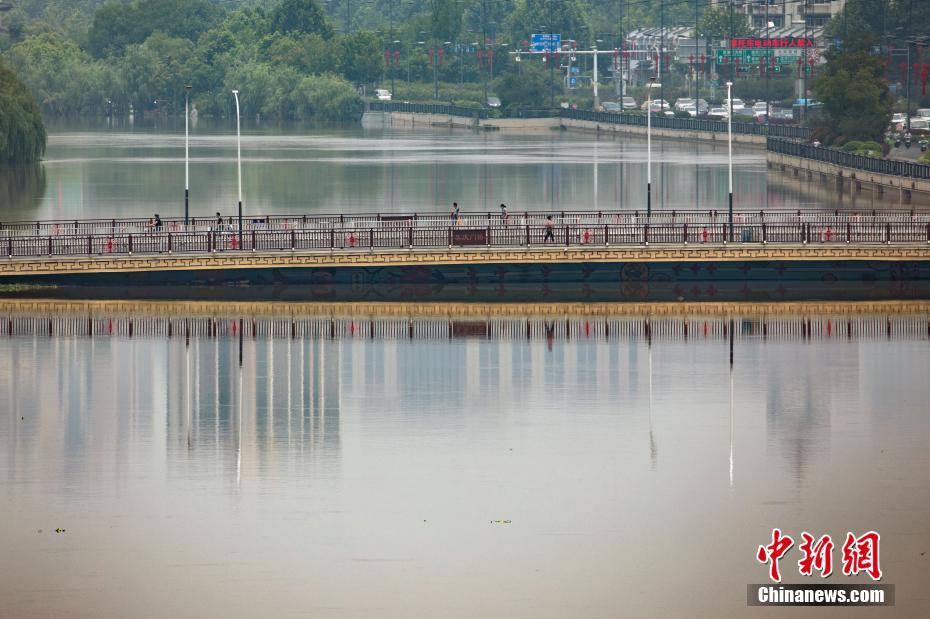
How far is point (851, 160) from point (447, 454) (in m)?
84.7

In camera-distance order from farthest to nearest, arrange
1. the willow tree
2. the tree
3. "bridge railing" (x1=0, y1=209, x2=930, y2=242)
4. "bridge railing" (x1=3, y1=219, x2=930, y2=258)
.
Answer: the tree < the willow tree < "bridge railing" (x1=0, y1=209, x2=930, y2=242) < "bridge railing" (x1=3, y1=219, x2=930, y2=258)

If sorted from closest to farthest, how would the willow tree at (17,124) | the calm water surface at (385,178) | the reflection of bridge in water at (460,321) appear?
the reflection of bridge in water at (460,321) → the calm water surface at (385,178) → the willow tree at (17,124)

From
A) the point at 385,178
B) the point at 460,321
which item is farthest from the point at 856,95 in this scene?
the point at 460,321

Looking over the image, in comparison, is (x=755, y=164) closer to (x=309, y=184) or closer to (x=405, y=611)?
(x=309, y=184)

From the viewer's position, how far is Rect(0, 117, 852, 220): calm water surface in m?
110

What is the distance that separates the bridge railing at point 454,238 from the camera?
220 feet

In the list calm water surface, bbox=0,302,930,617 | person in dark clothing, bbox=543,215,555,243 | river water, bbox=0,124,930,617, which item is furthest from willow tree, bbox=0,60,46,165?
person in dark clothing, bbox=543,215,555,243

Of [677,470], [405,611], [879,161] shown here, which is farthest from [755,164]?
[405,611]

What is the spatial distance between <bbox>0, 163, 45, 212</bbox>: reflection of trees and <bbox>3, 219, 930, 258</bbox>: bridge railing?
40538mm

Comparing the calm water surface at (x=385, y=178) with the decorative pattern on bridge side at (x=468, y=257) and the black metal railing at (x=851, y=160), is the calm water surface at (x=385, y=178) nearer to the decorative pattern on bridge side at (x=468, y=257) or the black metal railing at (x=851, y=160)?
the black metal railing at (x=851, y=160)

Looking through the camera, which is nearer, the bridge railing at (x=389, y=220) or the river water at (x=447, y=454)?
the river water at (x=447, y=454)

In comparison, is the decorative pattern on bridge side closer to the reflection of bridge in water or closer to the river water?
the reflection of bridge in water

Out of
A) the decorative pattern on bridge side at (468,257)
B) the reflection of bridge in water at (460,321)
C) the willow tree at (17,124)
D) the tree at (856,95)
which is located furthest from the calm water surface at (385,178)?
the reflection of bridge in water at (460,321)

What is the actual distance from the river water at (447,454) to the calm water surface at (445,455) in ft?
0.31
